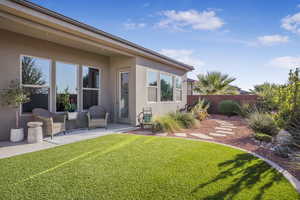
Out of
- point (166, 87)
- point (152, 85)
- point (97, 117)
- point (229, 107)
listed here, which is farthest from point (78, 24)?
point (229, 107)

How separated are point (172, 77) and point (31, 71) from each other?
6969 mm

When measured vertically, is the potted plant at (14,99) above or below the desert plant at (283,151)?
above

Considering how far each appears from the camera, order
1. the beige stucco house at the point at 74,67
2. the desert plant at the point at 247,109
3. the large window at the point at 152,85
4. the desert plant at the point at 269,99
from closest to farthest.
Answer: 1. the beige stucco house at the point at 74,67
2. the desert plant at the point at 269,99
3. the large window at the point at 152,85
4. the desert plant at the point at 247,109

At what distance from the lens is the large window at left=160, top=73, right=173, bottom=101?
8.76 m

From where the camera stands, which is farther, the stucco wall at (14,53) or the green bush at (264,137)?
the green bush at (264,137)

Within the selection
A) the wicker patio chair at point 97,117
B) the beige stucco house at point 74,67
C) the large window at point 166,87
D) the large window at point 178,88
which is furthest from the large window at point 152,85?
the wicker patio chair at point 97,117

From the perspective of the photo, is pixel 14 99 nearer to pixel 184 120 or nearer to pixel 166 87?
pixel 184 120

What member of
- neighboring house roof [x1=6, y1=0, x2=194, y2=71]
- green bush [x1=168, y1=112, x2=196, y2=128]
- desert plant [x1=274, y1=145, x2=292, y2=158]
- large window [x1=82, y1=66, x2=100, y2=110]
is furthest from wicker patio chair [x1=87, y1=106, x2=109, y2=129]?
desert plant [x1=274, y1=145, x2=292, y2=158]

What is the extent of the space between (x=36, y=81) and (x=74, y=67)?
1.44 metres

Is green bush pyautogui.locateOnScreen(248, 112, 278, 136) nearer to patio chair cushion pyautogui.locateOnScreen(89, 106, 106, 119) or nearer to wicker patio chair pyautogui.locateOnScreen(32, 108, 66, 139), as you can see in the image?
patio chair cushion pyautogui.locateOnScreen(89, 106, 106, 119)

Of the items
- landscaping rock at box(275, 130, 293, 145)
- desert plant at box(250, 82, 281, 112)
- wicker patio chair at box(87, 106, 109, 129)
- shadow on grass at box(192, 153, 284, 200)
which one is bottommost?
shadow on grass at box(192, 153, 284, 200)

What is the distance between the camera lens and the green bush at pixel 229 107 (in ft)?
35.6

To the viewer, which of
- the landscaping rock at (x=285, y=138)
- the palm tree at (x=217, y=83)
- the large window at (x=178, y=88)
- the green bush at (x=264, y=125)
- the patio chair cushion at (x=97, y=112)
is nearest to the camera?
the landscaping rock at (x=285, y=138)

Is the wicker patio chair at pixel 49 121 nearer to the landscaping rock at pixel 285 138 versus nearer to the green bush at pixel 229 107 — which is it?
the landscaping rock at pixel 285 138
